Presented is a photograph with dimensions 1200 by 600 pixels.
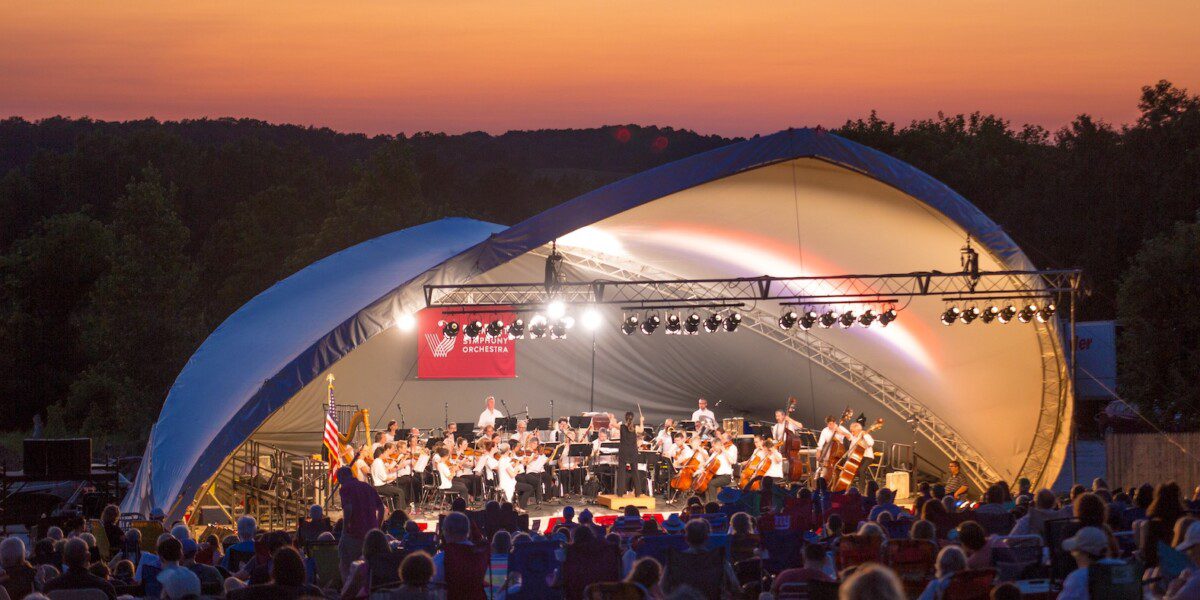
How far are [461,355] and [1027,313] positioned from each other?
500 inches

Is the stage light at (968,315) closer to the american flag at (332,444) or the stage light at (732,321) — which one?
the stage light at (732,321)

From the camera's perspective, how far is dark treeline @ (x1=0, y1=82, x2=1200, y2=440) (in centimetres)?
4678

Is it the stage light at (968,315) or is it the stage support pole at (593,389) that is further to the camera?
the stage support pole at (593,389)

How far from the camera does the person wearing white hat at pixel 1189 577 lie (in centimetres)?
732

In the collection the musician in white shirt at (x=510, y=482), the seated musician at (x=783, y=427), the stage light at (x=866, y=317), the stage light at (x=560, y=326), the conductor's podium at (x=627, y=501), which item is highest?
the stage light at (x=866, y=317)

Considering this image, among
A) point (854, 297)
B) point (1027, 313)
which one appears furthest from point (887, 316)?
point (1027, 313)

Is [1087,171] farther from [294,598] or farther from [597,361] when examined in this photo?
[294,598]

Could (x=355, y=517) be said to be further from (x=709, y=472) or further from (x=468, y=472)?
(x=709, y=472)

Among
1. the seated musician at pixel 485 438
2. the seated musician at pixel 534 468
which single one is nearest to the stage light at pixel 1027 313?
the seated musician at pixel 534 468

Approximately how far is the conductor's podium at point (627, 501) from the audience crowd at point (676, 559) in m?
9.03

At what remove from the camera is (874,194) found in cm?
1945

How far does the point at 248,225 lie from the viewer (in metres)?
61.0

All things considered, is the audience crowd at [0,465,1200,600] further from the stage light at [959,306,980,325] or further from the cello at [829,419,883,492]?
the cello at [829,419,883,492]

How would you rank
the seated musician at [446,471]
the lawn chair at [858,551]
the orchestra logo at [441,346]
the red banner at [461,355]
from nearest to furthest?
the lawn chair at [858,551]
the seated musician at [446,471]
the red banner at [461,355]
the orchestra logo at [441,346]
